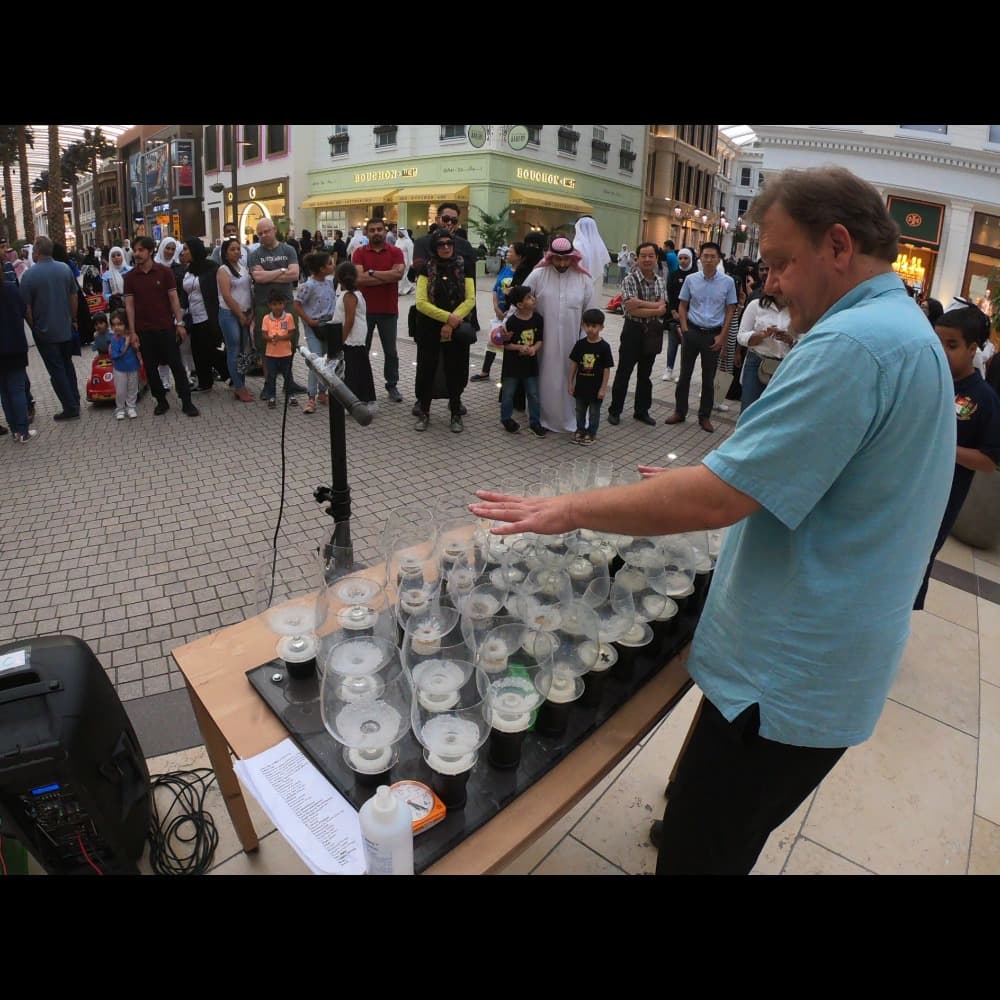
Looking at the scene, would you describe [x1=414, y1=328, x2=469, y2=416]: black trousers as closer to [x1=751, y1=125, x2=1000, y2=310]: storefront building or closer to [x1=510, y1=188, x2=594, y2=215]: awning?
[x1=751, y1=125, x2=1000, y2=310]: storefront building

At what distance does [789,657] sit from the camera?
1.33 meters

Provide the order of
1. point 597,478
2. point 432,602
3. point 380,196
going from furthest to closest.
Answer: point 380,196 < point 597,478 < point 432,602

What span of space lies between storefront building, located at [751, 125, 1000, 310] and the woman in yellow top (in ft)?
48.4

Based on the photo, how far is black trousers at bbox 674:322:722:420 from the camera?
22.2 feet

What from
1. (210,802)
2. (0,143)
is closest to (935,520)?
(210,802)

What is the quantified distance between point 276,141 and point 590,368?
30.3 meters

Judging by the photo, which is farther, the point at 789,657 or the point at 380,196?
the point at 380,196

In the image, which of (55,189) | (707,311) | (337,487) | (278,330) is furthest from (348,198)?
(337,487)

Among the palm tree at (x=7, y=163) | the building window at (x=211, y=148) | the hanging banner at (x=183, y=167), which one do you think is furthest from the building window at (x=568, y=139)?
the palm tree at (x=7, y=163)

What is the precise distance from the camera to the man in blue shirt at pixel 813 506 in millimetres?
1140

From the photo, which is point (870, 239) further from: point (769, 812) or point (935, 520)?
point (769, 812)

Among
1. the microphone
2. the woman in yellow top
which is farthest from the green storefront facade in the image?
the microphone

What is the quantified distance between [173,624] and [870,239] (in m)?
3.56

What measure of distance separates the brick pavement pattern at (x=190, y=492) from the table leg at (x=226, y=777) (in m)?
0.73
